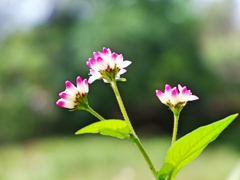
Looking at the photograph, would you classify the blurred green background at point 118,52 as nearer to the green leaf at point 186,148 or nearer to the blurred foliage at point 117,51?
the blurred foliage at point 117,51

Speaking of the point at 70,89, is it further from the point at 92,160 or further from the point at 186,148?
the point at 92,160

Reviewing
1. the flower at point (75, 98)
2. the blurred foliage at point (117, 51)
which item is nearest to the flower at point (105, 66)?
the flower at point (75, 98)

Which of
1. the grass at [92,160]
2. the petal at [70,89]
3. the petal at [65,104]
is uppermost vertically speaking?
the grass at [92,160]

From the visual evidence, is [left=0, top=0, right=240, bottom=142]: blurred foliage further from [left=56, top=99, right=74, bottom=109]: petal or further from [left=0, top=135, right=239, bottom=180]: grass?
[left=56, top=99, right=74, bottom=109]: petal

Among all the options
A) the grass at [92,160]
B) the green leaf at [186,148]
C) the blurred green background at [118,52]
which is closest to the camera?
A: the green leaf at [186,148]

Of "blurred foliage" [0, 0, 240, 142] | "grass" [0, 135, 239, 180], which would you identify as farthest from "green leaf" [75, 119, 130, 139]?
"blurred foliage" [0, 0, 240, 142]

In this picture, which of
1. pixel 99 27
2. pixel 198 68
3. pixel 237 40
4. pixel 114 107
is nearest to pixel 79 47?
pixel 99 27
